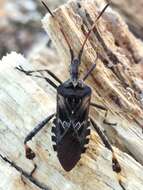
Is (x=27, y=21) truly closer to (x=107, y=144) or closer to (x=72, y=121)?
(x=72, y=121)

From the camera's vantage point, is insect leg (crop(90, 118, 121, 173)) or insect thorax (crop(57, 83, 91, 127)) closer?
insect leg (crop(90, 118, 121, 173))

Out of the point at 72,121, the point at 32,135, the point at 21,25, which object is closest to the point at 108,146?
the point at 72,121

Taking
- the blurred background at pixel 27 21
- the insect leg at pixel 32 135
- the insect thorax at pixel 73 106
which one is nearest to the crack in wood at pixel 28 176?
the insect leg at pixel 32 135

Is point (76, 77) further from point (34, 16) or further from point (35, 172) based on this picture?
point (34, 16)

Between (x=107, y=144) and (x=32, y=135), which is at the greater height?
(x=32, y=135)

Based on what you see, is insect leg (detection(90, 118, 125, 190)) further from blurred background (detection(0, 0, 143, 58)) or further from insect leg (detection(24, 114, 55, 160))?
blurred background (detection(0, 0, 143, 58))

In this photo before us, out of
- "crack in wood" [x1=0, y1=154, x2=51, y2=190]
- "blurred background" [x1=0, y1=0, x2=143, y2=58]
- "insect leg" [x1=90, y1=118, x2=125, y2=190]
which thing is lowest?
"insect leg" [x1=90, y1=118, x2=125, y2=190]

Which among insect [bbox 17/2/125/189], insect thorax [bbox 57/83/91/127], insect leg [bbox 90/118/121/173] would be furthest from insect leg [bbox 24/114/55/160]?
insect leg [bbox 90/118/121/173]

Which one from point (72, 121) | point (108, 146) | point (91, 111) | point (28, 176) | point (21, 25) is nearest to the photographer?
point (28, 176)
